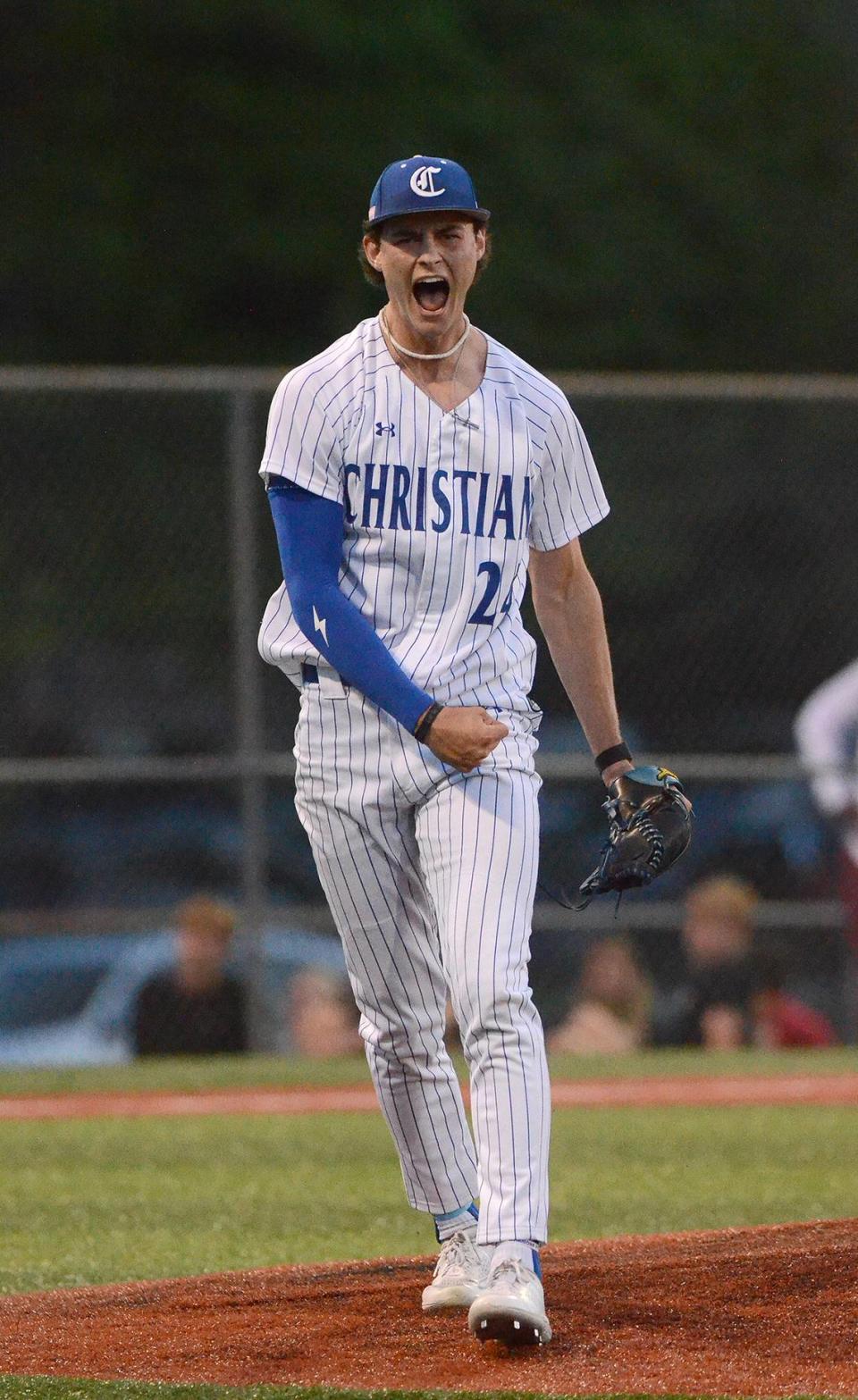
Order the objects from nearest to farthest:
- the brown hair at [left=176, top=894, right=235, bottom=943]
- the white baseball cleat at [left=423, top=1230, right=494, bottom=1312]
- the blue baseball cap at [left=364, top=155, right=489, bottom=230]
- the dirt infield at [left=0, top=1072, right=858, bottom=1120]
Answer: the blue baseball cap at [left=364, top=155, right=489, bottom=230] → the white baseball cleat at [left=423, top=1230, right=494, bottom=1312] → the dirt infield at [left=0, top=1072, right=858, bottom=1120] → the brown hair at [left=176, top=894, right=235, bottom=943]

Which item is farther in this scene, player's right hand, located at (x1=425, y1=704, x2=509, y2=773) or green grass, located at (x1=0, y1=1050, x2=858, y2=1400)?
green grass, located at (x1=0, y1=1050, x2=858, y2=1400)

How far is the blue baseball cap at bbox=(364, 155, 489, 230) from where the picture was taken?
431 cm

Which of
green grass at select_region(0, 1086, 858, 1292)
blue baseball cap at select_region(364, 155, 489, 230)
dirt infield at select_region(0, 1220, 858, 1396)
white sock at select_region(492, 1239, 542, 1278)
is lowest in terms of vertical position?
green grass at select_region(0, 1086, 858, 1292)

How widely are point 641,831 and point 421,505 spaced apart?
0.79 meters

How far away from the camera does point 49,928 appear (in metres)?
11.5

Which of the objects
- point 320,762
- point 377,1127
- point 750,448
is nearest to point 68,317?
point 750,448

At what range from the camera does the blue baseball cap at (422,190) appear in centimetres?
Result: 431

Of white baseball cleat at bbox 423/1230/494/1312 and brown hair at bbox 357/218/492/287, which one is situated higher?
brown hair at bbox 357/218/492/287

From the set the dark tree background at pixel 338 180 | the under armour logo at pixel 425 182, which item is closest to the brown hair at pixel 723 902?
the dark tree background at pixel 338 180

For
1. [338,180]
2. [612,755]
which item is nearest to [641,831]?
[612,755]

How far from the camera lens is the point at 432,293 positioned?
4348 mm

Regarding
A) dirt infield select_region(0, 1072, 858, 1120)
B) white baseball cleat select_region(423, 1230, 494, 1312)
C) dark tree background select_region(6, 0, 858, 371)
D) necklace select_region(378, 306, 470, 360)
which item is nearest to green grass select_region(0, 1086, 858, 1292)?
dirt infield select_region(0, 1072, 858, 1120)

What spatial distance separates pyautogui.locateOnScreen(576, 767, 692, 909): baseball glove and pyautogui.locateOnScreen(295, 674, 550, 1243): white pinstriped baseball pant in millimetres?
243

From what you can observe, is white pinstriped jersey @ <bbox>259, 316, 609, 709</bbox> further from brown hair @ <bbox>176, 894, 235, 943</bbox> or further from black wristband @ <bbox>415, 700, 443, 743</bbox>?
brown hair @ <bbox>176, 894, 235, 943</bbox>
